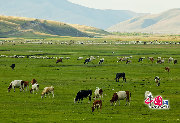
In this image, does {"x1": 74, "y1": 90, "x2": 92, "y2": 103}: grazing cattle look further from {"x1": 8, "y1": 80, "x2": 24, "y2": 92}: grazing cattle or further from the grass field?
{"x1": 8, "y1": 80, "x2": 24, "y2": 92}: grazing cattle

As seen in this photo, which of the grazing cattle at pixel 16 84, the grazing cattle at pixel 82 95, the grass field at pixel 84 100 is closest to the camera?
the grass field at pixel 84 100

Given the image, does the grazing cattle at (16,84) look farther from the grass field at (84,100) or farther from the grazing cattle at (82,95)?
the grazing cattle at (82,95)

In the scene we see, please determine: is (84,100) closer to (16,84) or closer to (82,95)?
(82,95)

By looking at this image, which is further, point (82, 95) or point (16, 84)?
point (16, 84)

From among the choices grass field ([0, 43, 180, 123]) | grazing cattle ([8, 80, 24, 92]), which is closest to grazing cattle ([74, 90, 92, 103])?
grass field ([0, 43, 180, 123])

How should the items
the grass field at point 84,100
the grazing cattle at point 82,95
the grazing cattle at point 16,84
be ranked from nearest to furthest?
1. the grass field at point 84,100
2. the grazing cattle at point 82,95
3. the grazing cattle at point 16,84

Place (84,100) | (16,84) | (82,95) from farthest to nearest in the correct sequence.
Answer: (16,84), (84,100), (82,95)

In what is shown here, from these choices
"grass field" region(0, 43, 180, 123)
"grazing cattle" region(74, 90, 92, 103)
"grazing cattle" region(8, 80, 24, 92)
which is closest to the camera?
"grass field" region(0, 43, 180, 123)

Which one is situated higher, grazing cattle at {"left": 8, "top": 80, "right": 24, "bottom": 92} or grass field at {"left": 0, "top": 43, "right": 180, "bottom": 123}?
grazing cattle at {"left": 8, "top": 80, "right": 24, "bottom": 92}

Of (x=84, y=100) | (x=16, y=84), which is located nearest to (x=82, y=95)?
(x=84, y=100)

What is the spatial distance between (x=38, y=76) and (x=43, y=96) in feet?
55.4

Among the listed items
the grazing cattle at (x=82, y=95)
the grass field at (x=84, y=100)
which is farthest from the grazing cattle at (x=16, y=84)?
the grazing cattle at (x=82, y=95)

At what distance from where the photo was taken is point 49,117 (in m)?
28.0

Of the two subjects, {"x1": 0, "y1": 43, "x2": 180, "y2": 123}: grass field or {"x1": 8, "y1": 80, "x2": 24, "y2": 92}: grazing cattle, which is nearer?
{"x1": 0, "y1": 43, "x2": 180, "y2": 123}: grass field
